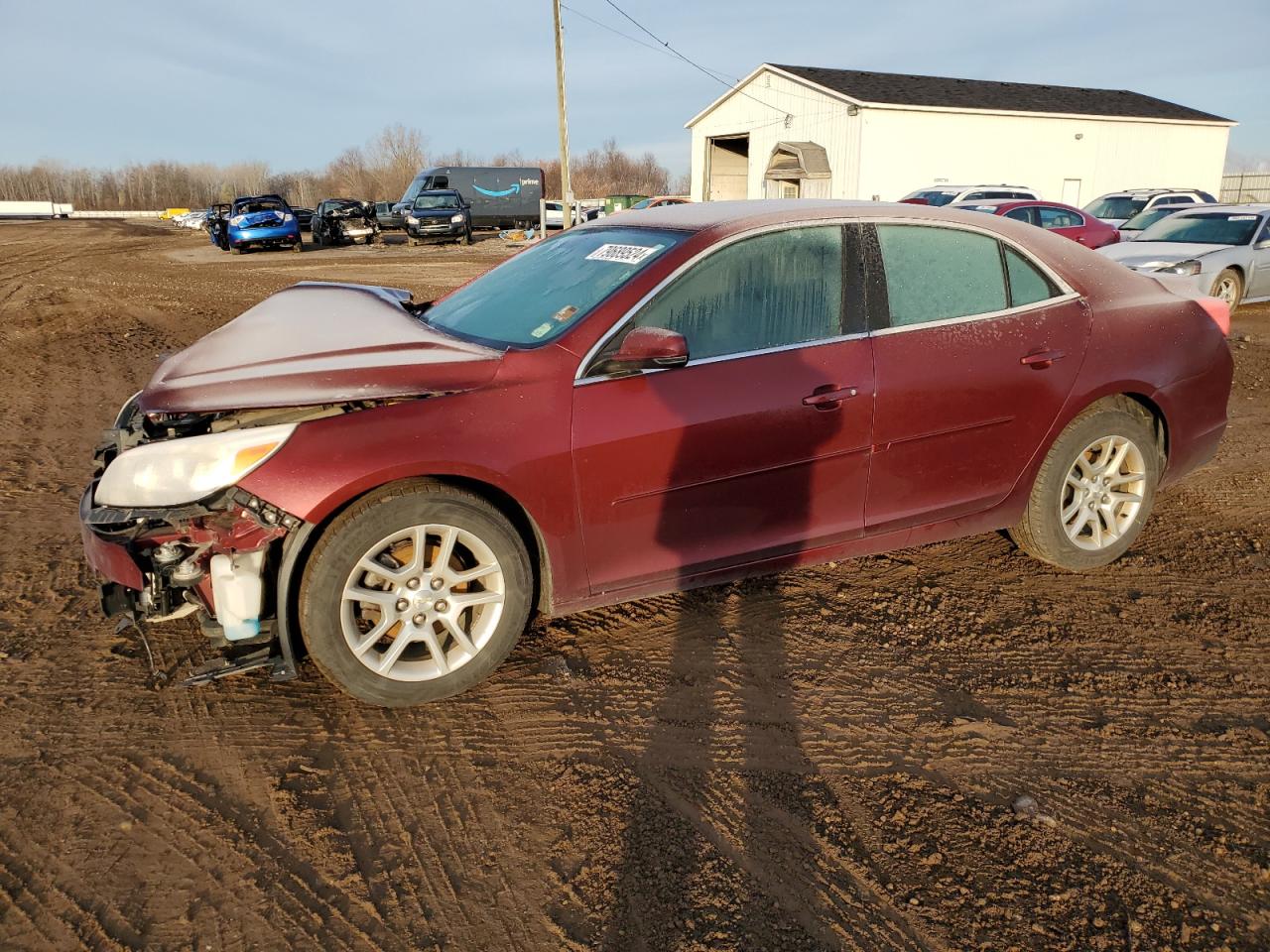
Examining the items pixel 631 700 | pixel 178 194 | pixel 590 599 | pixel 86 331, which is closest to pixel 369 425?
pixel 590 599

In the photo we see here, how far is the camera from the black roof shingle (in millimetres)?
32469

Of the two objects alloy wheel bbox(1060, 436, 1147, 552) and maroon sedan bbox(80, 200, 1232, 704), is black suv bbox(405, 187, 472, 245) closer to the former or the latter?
maroon sedan bbox(80, 200, 1232, 704)

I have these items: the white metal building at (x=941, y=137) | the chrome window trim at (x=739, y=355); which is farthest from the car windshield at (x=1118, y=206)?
the chrome window trim at (x=739, y=355)

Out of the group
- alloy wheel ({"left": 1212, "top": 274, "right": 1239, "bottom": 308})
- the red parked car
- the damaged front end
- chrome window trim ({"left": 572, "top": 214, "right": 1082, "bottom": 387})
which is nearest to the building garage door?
the red parked car

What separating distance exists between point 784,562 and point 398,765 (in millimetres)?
1677

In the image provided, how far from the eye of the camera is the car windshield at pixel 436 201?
32406mm

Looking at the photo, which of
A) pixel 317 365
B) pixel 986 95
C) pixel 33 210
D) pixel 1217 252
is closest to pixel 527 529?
pixel 317 365

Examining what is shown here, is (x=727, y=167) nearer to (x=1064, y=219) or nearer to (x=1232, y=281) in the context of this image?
(x=1064, y=219)

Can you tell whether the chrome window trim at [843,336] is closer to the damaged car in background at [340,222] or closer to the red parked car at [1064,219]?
the red parked car at [1064,219]

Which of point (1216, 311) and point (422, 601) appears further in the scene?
point (1216, 311)

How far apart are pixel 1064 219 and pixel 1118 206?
5968mm

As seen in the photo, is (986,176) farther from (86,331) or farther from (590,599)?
(590,599)

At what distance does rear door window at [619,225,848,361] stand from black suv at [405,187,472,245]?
30192 mm

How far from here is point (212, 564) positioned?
9.54 ft
